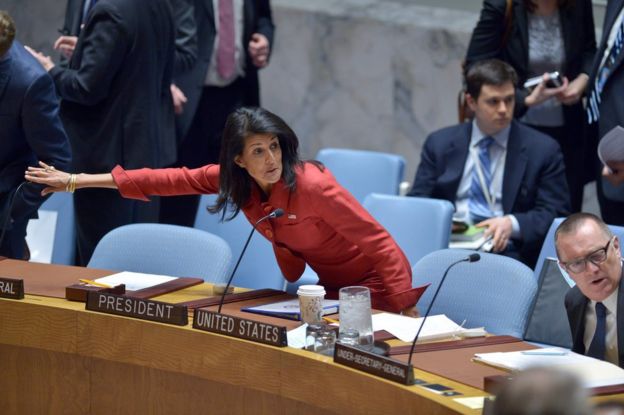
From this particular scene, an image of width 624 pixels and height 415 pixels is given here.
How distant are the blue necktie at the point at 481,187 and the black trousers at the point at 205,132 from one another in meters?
1.27

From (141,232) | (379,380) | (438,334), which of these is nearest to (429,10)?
(141,232)

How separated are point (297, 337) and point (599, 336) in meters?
0.78

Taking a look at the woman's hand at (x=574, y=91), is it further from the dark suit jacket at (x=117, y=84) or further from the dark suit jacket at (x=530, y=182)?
the dark suit jacket at (x=117, y=84)

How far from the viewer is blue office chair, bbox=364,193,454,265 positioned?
437 centimetres

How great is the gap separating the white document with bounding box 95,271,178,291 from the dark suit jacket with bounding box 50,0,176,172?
2.92 feet

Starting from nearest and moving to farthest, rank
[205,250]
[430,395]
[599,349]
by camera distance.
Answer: [430,395] → [599,349] → [205,250]

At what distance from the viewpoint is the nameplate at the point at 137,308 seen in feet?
9.93

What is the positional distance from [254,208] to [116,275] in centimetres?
49

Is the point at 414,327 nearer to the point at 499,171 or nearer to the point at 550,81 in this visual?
the point at 499,171

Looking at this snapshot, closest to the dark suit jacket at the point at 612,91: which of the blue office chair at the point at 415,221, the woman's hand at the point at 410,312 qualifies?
the blue office chair at the point at 415,221

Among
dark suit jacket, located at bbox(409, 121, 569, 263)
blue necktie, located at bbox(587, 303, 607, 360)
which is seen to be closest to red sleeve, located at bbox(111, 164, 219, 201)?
blue necktie, located at bbox(587, 303, 607, 360)

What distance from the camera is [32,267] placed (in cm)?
378

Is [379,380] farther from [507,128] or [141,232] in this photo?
[507,128]

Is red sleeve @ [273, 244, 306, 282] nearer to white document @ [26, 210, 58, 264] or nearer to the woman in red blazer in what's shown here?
the woman in red blazer
